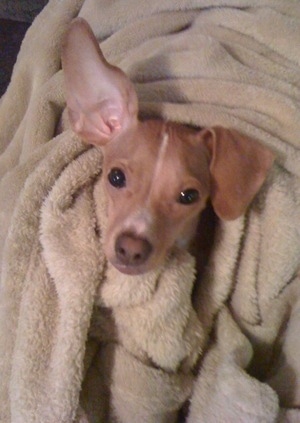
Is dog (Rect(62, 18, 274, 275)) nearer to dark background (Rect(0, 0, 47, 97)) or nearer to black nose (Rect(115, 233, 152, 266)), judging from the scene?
black nose (Rect(115, 233, 152, 266))

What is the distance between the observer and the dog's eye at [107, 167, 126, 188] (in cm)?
99

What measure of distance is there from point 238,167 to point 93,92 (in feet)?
1.06

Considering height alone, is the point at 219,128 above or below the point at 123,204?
above

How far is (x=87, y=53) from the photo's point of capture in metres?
0.99

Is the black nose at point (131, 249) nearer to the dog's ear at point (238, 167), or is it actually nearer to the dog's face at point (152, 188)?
the dog's face at point (152, 188)

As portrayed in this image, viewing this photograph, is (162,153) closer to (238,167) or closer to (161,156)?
(161,156)

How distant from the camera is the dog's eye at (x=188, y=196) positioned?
1003 mm

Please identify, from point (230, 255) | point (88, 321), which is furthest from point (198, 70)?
point (88, 321)

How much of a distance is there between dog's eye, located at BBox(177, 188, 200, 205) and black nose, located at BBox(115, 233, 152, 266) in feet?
0.44

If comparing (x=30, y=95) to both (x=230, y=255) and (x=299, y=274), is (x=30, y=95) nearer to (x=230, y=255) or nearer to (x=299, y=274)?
(x=230, y=255)

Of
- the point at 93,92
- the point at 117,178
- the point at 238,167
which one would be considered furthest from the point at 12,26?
the point at 238,167

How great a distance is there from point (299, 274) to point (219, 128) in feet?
1.16

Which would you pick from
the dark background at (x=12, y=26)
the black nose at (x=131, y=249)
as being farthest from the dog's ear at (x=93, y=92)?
the dark background at (x=12, y=26)

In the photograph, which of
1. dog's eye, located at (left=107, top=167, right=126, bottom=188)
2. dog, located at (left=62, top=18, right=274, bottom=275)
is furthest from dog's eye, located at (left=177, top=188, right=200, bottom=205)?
dog's eye, located at (left=107, top=167, right=126, bottom=188)
